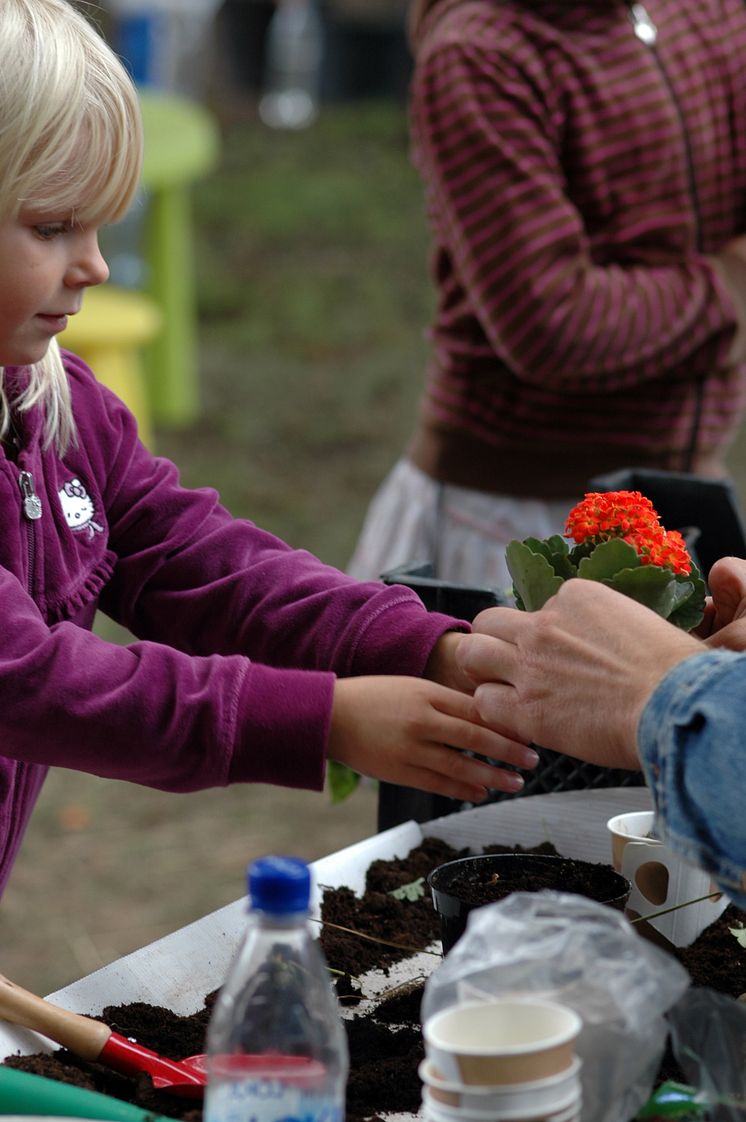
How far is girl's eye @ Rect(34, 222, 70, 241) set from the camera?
4.59 feet

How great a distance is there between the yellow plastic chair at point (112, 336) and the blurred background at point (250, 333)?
0.02 metres

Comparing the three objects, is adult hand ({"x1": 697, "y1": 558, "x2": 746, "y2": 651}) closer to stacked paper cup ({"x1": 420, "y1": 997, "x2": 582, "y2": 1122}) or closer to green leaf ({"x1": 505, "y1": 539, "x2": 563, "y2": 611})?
green leaf ({"x1": 505, "y1": 539, "x2": 563, "y2": 611})

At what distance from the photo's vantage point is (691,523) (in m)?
2.09

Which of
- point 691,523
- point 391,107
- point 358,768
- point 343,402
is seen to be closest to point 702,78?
point 691,523

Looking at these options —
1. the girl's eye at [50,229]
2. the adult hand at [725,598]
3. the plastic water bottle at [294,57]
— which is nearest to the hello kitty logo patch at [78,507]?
the girl's eye at [50,229]

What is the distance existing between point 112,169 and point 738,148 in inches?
53.3

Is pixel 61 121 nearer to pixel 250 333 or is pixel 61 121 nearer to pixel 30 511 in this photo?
pixel 30 511

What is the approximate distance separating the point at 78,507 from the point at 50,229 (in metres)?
0.29

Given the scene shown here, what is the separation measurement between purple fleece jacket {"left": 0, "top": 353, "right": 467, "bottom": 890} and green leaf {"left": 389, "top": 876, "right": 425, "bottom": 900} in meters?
0.22

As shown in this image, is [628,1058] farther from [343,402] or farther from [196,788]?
[343,402]

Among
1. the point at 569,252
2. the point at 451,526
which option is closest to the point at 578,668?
the point at 569,252

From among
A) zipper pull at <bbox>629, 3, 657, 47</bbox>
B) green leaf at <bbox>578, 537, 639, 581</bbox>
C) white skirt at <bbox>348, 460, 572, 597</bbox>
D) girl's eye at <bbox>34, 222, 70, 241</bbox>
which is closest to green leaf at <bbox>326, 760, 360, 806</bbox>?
green leaf at <bbox>578, 537, 639, 581</bbox>

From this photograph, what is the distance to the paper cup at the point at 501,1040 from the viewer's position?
0.89 meters

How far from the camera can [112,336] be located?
5145 mm
